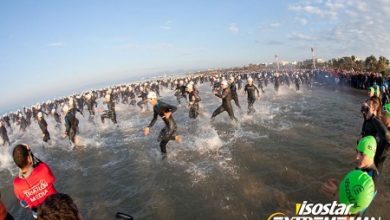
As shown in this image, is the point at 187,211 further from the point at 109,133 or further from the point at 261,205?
the point at 109,133

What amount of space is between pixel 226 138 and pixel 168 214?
20.7 ft

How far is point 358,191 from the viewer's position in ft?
9.60

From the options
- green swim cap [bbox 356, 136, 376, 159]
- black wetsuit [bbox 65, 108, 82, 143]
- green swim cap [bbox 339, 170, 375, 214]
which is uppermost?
green swim cap [bbox 356, 136, 376, 159]

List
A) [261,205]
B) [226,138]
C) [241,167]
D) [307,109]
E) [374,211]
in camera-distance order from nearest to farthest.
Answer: [374,211] < [261,205] < [241,167] < [226,138] < [307,109]

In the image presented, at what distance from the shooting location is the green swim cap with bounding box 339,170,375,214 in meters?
2.91

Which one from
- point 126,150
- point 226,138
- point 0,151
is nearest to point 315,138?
point 226,138

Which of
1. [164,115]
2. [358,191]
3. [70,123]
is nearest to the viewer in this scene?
[358,191]

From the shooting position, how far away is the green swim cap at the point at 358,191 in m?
2.91

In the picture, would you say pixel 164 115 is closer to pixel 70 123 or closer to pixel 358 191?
pixel 70 123

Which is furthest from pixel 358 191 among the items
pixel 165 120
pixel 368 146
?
pixel 165 120

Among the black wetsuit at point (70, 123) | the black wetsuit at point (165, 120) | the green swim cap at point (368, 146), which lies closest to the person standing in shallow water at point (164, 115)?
the black wetsuit at point (165, 120)

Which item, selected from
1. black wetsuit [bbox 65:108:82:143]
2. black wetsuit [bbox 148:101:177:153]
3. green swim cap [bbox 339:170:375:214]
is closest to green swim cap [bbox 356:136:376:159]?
green swim cap [bbox 339:170:375:214]

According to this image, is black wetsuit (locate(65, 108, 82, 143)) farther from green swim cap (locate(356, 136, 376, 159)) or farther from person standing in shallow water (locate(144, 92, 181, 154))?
green swim cap (locate(356, 136, 376, 159))

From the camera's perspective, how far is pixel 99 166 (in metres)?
11.5
